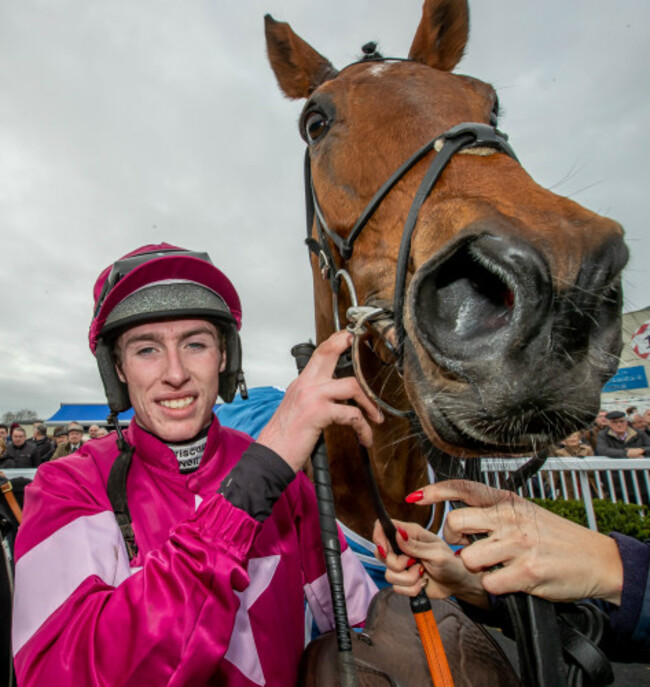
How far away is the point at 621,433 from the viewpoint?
8.38 m

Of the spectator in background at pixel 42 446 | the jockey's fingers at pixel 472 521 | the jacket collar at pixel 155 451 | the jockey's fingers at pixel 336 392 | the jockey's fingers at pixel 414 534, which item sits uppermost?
the spectator in background at pixel 42 446

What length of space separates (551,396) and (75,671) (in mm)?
1461

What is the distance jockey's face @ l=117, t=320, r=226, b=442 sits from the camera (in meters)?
2.16

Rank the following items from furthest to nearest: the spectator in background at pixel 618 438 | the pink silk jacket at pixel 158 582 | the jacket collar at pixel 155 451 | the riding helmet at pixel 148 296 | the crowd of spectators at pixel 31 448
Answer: the crowd of spectators at pixel 31 448, the spectator in background at pixel 618 438, the riding helmet at pixel 148 296, the jacket collar at pixel 155 451, the pink silk jacket at pixel 158 582

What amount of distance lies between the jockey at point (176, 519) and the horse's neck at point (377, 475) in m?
0.33

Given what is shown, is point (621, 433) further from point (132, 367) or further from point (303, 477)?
point (132, 367)

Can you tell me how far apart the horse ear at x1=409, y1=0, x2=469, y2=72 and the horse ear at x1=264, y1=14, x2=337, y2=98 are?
0.52 metres

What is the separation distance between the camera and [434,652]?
155cm

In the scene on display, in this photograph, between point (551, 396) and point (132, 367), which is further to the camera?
point (132, 367)

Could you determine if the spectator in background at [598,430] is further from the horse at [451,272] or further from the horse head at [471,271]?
the horse head at [471,271]

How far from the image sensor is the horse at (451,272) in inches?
44.4

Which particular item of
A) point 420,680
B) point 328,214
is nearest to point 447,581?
point 420,680

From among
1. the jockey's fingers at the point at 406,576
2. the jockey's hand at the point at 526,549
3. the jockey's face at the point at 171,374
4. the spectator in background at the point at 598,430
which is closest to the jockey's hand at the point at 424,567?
the jockey's fingers at the point at 406,576

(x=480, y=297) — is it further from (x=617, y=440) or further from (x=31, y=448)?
(x=31, y=448)
